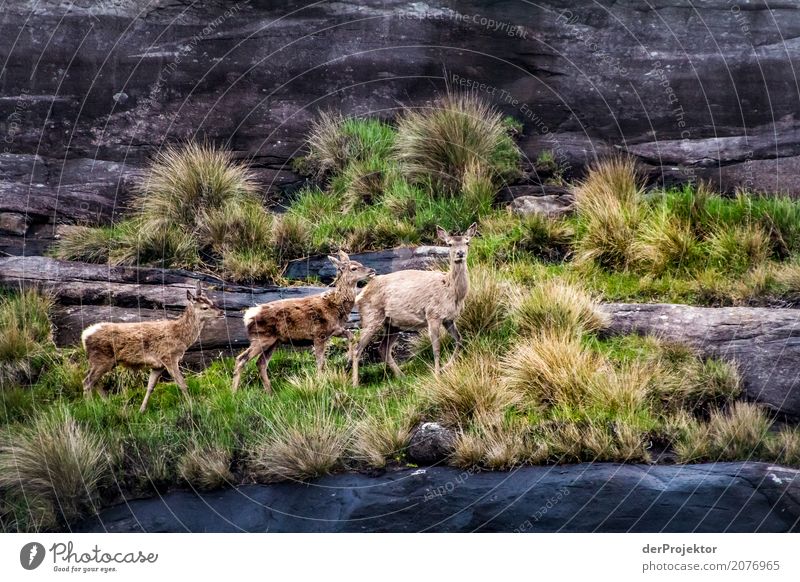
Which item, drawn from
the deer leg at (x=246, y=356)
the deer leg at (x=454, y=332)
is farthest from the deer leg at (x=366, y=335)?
the deer leg at (x=246, y=356)

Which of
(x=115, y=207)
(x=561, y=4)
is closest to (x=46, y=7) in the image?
(x=115, y=207)

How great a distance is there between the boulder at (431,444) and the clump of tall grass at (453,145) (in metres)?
4.74

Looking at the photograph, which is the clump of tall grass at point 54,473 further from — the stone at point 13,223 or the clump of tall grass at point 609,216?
the clump of tall grass at point 609,216

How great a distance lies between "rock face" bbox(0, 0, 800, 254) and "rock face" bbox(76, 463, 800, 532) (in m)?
5.65

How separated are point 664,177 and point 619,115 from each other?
5.16 feet

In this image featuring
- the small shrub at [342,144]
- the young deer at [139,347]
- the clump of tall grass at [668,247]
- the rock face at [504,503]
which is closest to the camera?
the rock face at [504,503]

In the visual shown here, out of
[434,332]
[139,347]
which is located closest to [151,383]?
[139,347]

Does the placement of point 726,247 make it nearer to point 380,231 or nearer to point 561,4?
point 380,231

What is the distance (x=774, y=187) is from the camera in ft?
46.0

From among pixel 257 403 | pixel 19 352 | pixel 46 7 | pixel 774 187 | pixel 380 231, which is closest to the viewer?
pixel 257 403

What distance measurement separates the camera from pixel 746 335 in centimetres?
1091

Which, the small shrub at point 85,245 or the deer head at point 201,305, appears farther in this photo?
the small shrub at point 85,245

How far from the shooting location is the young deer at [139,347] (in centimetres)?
1108
